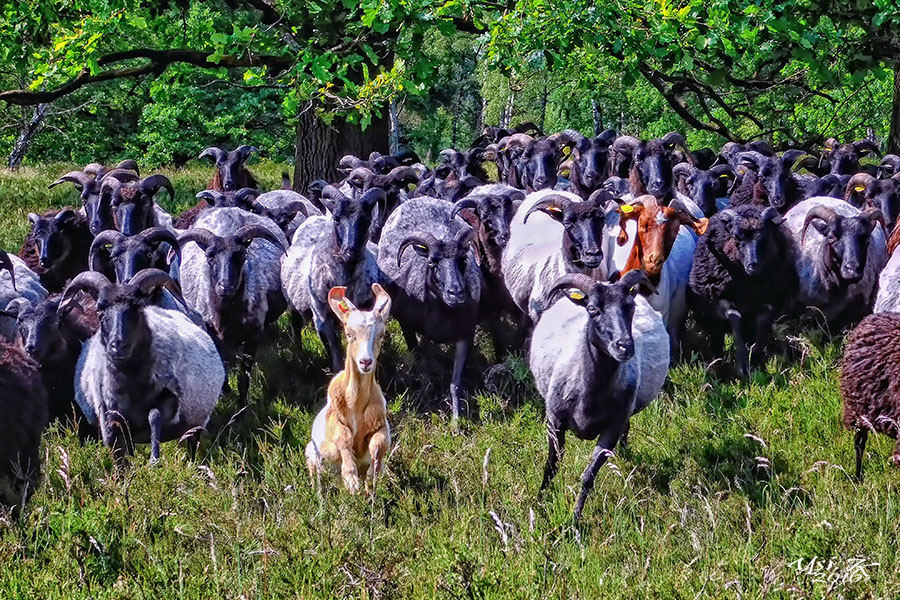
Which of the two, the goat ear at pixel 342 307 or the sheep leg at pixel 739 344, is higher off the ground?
the goat ear at pixel 342 307

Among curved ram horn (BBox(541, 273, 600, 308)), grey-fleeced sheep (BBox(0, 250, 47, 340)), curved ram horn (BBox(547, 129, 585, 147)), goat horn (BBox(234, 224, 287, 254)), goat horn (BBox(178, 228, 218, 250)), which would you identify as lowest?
grey-fleeced sheep (BBox(0, 250, 47, 340))

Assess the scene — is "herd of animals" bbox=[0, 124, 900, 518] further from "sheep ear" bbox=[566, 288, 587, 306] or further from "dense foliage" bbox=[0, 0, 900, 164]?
"dense foliage" bbox=[0, 0, 900, 164]

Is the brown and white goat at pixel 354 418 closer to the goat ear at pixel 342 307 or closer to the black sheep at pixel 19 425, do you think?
the goat ear at pixel 342 307

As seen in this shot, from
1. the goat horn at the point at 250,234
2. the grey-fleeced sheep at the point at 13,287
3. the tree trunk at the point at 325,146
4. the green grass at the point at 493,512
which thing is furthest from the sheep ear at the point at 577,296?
the tree trunk at the point at 325,146

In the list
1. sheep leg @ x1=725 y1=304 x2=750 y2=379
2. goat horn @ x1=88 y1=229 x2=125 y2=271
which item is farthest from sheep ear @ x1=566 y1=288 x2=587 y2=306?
goat horn @ x1=88 y1=229 x2=125 y2=271

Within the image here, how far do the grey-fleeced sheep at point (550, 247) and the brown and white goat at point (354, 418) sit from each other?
2905 millimetres

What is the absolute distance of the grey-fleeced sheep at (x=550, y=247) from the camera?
9.25 m

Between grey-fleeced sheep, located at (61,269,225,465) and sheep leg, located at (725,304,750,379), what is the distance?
466 cm

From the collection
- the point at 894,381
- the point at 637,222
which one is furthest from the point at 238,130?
the point at 894,381

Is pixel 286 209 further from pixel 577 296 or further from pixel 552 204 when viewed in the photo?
pixel 577 296

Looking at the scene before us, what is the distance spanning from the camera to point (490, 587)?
4.61 m

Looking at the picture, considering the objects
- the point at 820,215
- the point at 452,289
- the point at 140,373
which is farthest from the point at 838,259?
the point at 140,373

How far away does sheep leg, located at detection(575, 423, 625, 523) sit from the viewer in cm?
623

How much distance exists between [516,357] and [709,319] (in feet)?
6.43
